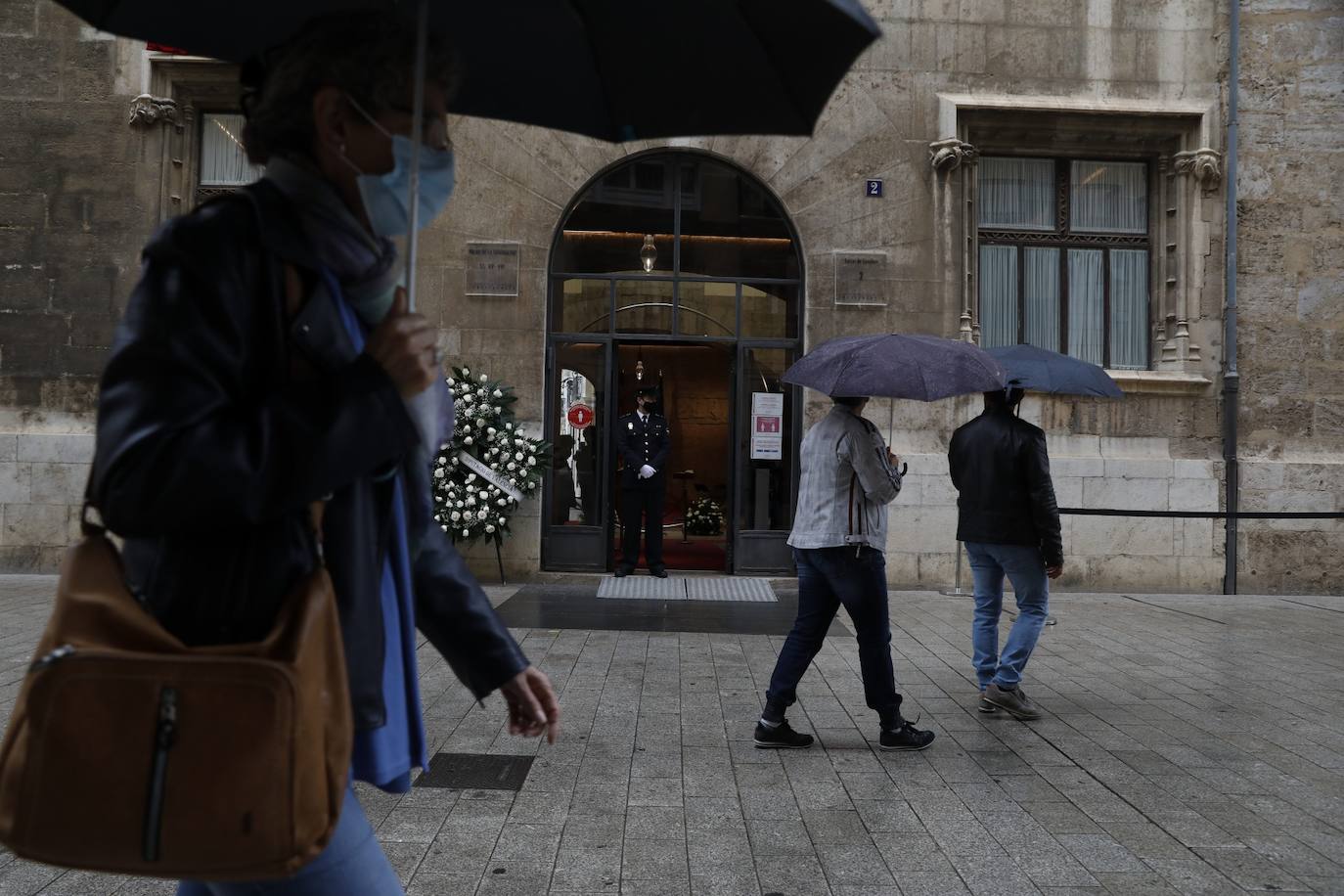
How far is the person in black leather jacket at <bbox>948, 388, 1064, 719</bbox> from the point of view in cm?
627

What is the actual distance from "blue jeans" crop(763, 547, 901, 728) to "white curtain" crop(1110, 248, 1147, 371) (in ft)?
27.3

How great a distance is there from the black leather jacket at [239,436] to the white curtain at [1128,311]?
41.0 ft

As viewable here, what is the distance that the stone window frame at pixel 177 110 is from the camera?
1188cm

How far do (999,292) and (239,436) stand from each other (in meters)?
12.2

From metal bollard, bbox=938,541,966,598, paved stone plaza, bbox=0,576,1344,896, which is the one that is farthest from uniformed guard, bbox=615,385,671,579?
paved stone plaza, bbox=0,576,1344,896

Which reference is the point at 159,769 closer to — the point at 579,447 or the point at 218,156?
the point at 579,447

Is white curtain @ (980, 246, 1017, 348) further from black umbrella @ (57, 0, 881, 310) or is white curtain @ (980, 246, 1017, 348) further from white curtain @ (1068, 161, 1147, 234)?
black umbrella @ (57, 0, 881, 310)

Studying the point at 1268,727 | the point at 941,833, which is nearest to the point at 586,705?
the point at 941,833

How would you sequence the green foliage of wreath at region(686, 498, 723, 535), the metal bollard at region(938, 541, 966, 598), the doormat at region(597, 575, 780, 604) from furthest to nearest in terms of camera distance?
the green foliage of wreath at region(686, 498, 723, 535) → the metal bollard at region(938, 541, 966, 598) → the doormat at region(597, 575, 780, 604)

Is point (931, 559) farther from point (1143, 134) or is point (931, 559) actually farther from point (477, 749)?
point (477, 749)

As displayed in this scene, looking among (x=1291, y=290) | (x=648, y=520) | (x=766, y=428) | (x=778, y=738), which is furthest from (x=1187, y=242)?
(x=778, y=738)

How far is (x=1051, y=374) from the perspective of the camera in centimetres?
686

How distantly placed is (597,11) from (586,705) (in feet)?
15.4

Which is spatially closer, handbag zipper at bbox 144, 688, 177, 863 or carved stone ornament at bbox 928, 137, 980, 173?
handbag zipper at bbox 144, 688, 177, 863
